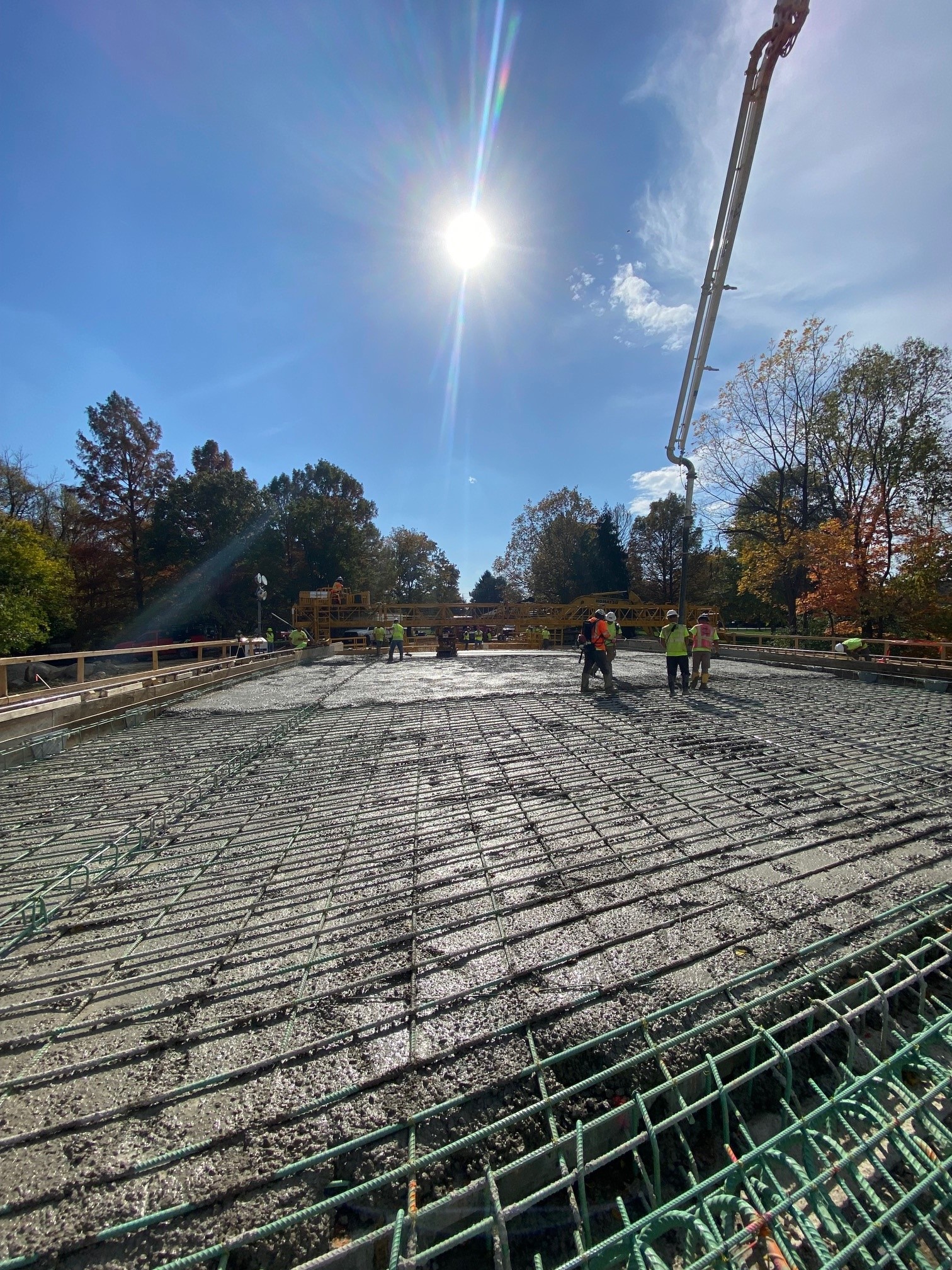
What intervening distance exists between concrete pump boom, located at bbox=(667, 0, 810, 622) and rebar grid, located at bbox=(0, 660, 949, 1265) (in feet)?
25.1

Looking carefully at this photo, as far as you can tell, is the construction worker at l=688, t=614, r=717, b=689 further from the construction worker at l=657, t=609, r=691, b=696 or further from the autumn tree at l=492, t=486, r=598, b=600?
the autumn tree at l=492, t=486, r=598, b=600

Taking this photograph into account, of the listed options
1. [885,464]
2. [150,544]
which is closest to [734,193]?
[885,464]

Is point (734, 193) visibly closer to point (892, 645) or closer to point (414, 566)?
point (892, 645)

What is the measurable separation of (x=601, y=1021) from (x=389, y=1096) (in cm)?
77

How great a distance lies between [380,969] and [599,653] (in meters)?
7.54

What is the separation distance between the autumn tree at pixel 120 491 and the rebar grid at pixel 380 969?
34.6 metres

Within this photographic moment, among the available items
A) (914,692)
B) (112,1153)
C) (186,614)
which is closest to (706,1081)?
(112,1153)

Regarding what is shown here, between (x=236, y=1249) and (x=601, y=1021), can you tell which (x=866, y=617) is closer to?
(x=601, y=1021)

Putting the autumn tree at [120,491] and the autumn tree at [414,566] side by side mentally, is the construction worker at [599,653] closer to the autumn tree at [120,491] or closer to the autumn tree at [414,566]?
the autumn tree at [120,491]

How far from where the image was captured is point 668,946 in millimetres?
2242

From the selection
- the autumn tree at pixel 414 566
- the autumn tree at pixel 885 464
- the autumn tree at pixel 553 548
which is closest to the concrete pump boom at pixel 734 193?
the autumn tree at pixel 885 464

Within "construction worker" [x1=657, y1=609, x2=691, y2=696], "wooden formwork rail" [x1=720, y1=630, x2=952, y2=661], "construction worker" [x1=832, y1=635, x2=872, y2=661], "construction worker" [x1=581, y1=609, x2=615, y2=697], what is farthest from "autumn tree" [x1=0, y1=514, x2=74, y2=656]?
"construction worker" [x1=832, y1=635, x2=872, y2=661]

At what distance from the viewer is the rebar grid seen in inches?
52.4

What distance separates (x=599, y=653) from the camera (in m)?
9.16
